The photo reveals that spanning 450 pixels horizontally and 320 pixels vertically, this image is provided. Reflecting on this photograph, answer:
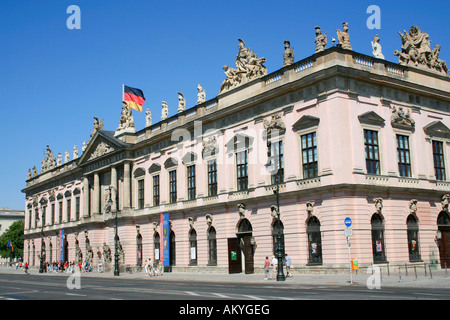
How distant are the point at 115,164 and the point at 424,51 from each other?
3521 centimetres

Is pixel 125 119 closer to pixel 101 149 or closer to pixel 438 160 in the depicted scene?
pixel 101 149

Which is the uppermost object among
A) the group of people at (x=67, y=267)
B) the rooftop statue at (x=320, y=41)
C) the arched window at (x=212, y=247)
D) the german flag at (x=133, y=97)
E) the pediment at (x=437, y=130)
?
the german flag at (x=133, y=97)

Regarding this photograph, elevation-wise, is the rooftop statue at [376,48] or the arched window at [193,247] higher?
the rooftop statue at [376,48]

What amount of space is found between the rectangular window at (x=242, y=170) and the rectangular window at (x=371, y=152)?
401 inches

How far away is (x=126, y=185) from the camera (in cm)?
5838

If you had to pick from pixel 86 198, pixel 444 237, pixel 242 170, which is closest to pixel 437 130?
pixel 444 237

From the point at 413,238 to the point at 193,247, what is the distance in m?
19.7

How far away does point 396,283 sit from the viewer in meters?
26.2

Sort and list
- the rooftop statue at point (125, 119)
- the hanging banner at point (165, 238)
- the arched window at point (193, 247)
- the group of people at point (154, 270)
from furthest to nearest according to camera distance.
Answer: the rooftop statue at point (125, 119)
the hanging banner at point (165, 238)
the arched window at point (193, 247)
the group of people at point (154, 270)

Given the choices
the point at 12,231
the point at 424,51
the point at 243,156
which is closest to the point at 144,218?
the point at 243,156

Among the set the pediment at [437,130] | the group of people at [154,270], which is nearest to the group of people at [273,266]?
the group of people at [154,270]

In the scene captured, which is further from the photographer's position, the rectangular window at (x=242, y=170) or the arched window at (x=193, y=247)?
the arched window at (x=193, y=247)

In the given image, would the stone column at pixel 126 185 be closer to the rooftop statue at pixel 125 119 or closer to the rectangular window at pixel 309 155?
the rooftop statue at pixel 125 119

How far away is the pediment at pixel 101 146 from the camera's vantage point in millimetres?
59875
